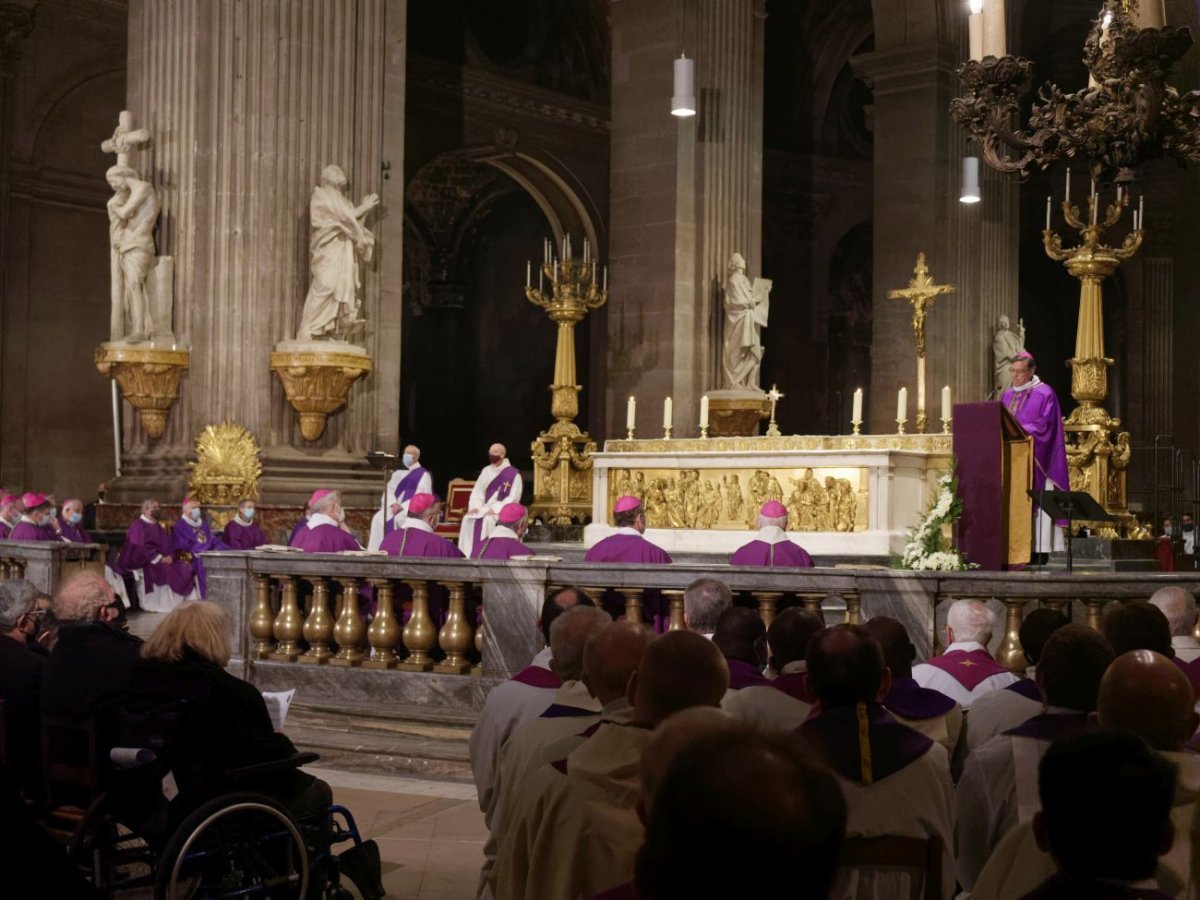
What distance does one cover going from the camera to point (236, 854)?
483cm

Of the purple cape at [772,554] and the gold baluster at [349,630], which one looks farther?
the purple cape at [772,554]

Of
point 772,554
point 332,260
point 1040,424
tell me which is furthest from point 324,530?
point 1040,424

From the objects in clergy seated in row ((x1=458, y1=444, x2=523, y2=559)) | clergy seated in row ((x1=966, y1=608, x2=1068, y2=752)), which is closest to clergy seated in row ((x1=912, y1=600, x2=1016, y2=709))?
clergy seated in row ((x1=966, y1=608, x2=1068, y2=752))

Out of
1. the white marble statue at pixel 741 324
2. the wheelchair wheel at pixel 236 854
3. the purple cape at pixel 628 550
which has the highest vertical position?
the white marble statue at pixel 741 324

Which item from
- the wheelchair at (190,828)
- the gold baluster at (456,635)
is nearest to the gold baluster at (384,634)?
the gold baluster at (456,635)

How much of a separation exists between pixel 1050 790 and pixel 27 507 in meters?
14.0

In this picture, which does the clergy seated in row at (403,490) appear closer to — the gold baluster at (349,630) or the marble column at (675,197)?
the gold baluster at (349,630)

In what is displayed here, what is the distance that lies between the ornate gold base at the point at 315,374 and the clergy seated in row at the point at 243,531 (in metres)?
1.14

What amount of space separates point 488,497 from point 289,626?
5.41m

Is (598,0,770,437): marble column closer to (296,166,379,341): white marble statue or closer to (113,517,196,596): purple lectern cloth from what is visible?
(296,166,379,341): white marble statue

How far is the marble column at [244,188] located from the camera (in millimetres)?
14484

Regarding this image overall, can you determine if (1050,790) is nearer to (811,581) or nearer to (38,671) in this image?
(38,671)

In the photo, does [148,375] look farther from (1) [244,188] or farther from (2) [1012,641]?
(2) [1012,641]

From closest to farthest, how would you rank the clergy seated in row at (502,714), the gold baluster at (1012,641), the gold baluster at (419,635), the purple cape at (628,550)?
the clergy seated in row at (502,714)
the gold baluster at (1012,641)
the gold baluster at (419,635)
the purple cape at (628,550)
